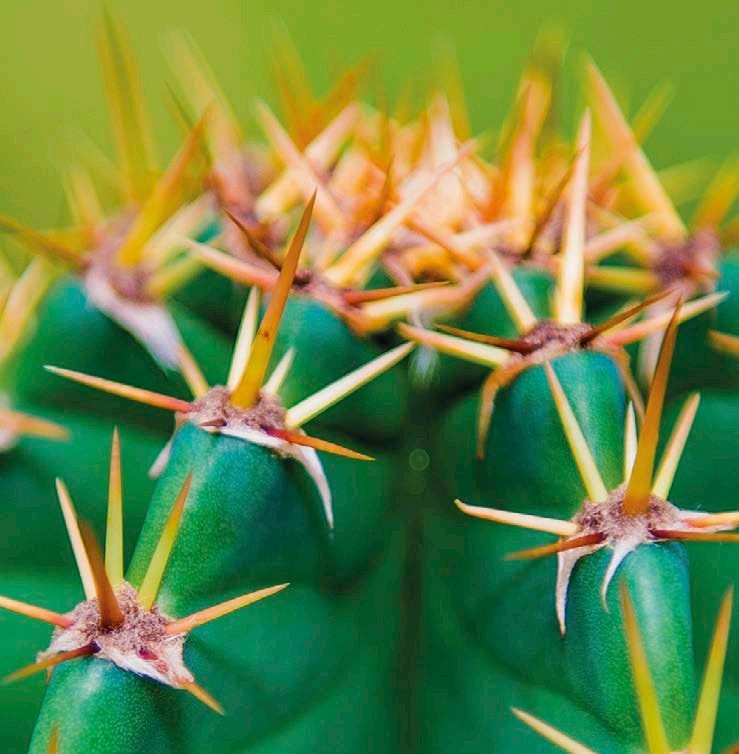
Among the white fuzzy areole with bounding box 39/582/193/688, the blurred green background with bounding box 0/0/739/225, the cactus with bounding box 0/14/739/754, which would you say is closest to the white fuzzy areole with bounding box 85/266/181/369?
the cactus with bounding box 0/14/739/754

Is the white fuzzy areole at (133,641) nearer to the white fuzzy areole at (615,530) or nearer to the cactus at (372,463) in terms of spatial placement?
the cactus at (372,463)

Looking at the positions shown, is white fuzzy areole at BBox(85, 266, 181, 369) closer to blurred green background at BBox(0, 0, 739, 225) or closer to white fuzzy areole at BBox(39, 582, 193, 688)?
white fuzzy areole at BBox(39, 582, 193, 688)

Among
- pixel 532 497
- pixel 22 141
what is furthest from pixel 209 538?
pixel 22 141

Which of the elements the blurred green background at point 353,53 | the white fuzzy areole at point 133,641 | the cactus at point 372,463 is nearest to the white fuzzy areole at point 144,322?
the cactus at point 372,463

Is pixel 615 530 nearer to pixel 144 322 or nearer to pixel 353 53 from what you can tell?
pixel 144 322

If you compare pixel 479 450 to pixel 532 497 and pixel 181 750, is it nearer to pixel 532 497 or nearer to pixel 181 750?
pixel 532 497

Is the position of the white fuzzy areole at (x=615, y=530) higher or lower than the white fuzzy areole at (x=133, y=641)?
higher

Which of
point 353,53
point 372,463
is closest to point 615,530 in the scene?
point 372,463
